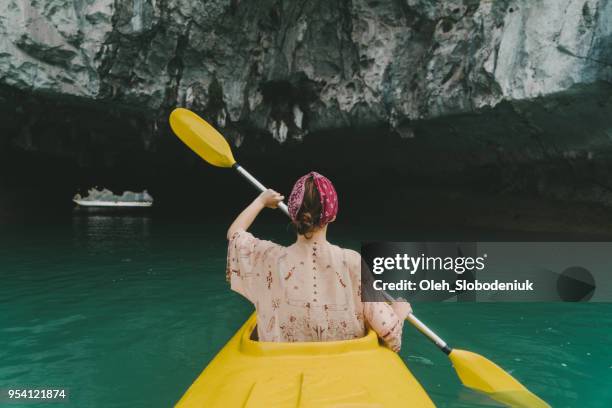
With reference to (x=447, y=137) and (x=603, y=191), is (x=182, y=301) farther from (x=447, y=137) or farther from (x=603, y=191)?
(x=603, y=191)

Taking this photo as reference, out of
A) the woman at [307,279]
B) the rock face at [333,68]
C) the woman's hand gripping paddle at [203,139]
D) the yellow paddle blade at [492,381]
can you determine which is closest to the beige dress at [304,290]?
the woman at [307,279]

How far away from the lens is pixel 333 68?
1062cm

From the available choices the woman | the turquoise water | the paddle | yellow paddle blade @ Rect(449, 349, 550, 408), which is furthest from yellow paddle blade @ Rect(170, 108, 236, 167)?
yellow paddle blade @ Rect(449, 349, 550, 408)

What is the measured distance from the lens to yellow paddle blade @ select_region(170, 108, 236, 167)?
13.4 ft

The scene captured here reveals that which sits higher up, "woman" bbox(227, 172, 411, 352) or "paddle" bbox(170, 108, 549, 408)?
"woman" bbox(227, 172, 411, 352)

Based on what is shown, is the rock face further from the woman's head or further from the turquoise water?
the woman's head

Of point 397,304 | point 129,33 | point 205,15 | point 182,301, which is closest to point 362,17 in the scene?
point 205,15

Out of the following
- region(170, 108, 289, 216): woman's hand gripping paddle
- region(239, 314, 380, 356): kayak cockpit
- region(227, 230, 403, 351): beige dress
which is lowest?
region(239, 314, 380, 356): kayak cockpit

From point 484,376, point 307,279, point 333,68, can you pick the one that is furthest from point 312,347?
point 333,68

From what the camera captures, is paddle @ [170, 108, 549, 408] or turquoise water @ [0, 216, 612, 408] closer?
paddle @ [170, 108, 549, 408]

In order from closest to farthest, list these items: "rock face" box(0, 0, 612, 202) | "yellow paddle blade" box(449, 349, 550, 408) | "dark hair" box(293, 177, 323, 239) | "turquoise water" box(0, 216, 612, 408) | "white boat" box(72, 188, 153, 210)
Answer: "dark hair" box(293, 177, 323, 239), "yellow paddle blade" box(449, 349, 550, 408), "turquoise water" box(0, 216, 612, 408), "rock face" box(0, 0, 612, 202), "white boat" box(72, 188, 153, 210)

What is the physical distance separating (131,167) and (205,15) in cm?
907

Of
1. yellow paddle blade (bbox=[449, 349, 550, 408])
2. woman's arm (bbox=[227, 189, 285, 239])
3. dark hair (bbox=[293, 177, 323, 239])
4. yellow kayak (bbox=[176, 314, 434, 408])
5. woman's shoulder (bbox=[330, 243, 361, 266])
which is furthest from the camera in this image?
yellow paddle blade (bbox=[449, 349, 550, 408])

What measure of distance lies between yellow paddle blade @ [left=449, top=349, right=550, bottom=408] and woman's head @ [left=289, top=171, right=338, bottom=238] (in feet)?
5.80
